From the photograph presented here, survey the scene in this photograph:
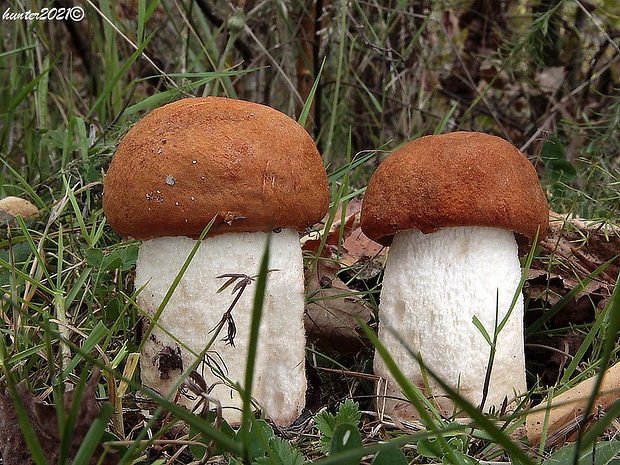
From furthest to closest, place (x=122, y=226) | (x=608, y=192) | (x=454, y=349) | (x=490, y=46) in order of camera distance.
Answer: (x=490, y=46) → (x=608, y=192) → (x=454, y=349) → (x=122, y=226)

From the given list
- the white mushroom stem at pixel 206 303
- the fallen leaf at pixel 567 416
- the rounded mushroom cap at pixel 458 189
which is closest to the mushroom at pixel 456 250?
the rounded mushroom cap at pixel 458 189

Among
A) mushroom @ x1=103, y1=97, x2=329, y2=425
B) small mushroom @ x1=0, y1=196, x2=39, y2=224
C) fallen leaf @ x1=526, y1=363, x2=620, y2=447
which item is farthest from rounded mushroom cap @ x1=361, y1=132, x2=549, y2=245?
small mushroom @ x1=0, y1=196, x2=39, y2=224

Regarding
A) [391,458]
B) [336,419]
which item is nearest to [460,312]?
[336,419]

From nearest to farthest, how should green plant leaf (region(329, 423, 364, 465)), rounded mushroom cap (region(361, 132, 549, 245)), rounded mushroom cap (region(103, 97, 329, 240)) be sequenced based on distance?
green plant leaf (region(329, 423, 364, 465)) < rounded mushroom cap (region(103, 97, 329, 240)) < rounded mushroom cap (region(361, 132, 549, 245))

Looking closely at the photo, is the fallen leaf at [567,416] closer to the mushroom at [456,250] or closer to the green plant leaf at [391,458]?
the mushroom at [456,250]

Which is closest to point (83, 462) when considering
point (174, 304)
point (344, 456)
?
point (344, 456)

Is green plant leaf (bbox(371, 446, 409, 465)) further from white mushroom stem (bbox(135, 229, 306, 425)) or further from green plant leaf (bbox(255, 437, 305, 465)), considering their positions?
white mushroom stem (bbox(135, 229, 306, 425))

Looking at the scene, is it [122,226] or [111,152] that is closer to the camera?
[122,226]

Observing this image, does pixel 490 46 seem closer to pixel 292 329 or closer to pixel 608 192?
pixel 608 192
